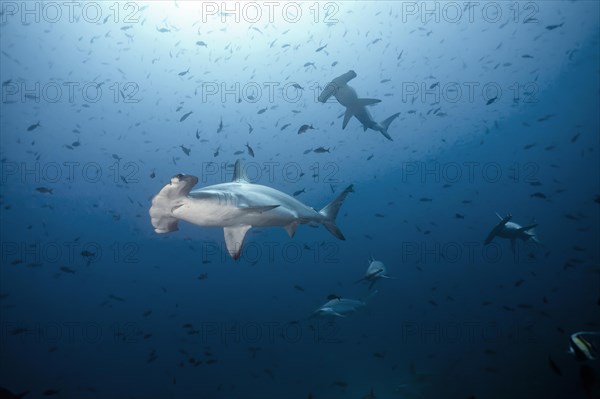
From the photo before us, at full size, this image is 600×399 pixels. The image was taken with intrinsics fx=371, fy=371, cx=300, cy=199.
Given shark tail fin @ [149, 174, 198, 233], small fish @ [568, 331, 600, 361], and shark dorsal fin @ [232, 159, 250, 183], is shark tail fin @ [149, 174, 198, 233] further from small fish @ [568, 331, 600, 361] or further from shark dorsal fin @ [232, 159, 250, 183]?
small fish @ [568, 331, 600, 361]

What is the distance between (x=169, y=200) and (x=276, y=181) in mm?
15856

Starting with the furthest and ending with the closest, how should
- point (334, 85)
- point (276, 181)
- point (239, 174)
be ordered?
point (276, 181) → point (334, 85) → point (239, 174)

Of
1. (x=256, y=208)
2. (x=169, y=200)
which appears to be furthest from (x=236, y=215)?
(x=169, y=200)

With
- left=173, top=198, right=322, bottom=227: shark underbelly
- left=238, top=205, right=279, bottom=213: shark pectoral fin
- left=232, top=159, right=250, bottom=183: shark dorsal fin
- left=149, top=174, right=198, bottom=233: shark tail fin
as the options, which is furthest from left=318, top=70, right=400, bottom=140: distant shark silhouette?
left=149, top=174, right=198, bottom=233: shark tail fin

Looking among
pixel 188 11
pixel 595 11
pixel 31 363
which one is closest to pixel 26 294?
pixel 31 363

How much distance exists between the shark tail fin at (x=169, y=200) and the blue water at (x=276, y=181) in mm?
8693

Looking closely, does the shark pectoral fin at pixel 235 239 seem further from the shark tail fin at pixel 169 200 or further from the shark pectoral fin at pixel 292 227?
the shark tail fin at pixel 169 200

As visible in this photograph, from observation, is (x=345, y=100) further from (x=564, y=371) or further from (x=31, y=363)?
(x=31, y=363)

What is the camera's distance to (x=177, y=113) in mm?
16688

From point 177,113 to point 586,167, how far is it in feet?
73.9

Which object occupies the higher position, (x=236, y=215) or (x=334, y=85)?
(x=334, y=85)

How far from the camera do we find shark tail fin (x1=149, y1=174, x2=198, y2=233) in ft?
12.2

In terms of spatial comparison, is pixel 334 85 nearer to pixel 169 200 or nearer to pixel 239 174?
pixel 239 174

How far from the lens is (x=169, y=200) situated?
3.94m
